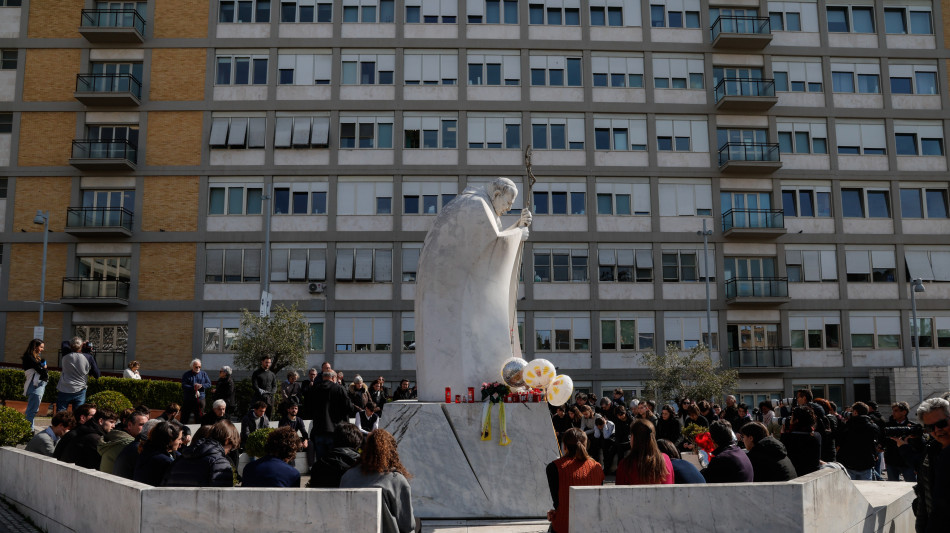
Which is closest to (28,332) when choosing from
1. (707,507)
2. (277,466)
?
(277,466)

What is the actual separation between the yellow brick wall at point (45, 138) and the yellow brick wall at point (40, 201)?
3.03 ft

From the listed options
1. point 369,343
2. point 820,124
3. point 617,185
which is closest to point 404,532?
point 369,343

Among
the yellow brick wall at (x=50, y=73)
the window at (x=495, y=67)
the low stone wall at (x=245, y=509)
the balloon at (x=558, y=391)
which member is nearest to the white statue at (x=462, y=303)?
the balloon at (x=558, y=391)

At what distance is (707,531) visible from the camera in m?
6.33

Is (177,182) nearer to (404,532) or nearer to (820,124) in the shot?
(820,124)

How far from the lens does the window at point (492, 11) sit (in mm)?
41750

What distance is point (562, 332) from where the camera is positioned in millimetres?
40094

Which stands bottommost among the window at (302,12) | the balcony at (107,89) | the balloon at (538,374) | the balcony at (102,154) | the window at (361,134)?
the balloon at (538,374)

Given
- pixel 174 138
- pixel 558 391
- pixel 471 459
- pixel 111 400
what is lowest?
pixel 471 459

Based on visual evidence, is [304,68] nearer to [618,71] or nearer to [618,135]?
[618,71]

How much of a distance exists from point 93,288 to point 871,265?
38330mm

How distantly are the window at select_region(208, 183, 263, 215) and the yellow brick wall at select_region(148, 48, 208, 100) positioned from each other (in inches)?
188

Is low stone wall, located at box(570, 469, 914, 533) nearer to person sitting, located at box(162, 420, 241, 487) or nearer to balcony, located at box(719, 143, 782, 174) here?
person sitting, located at box(162, 420, 241, 487)

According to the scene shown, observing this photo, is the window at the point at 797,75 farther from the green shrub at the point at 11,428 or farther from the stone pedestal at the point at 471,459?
the green shrub at the point at 11,428
